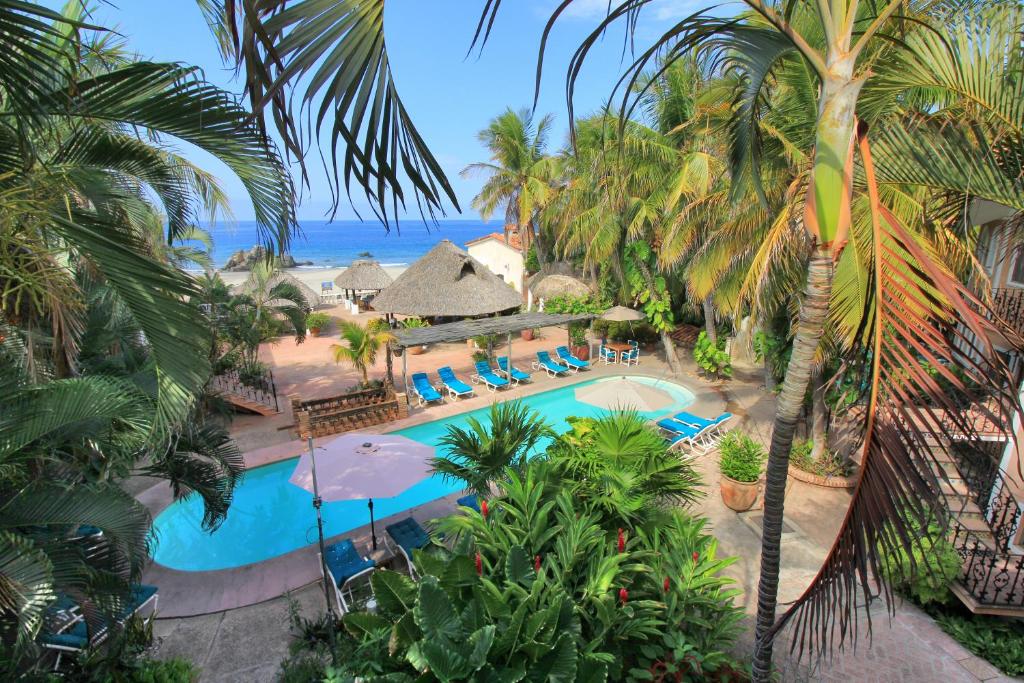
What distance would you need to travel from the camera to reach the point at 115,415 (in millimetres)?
3879

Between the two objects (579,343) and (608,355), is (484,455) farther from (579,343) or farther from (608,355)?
(579,343)

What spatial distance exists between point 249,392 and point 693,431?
38.3 feet

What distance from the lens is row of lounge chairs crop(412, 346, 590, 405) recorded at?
14266 millimetres

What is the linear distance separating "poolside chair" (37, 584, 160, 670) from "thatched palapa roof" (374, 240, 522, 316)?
1225cm

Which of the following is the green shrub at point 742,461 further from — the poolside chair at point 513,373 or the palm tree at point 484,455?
the poolside chair at point 513,373

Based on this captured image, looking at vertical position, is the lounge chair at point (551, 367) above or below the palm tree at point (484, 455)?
below

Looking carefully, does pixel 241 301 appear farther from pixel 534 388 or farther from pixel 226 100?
pixel 226 100

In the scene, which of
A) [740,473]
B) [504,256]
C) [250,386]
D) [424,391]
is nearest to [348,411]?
[424,391]

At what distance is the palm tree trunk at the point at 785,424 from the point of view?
273 centimetres

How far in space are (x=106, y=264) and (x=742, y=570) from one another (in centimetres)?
760

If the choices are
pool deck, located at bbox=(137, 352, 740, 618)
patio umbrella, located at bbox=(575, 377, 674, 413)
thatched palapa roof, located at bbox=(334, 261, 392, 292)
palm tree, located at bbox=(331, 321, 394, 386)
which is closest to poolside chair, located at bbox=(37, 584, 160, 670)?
pool deck, located at bbox=(137, 352, 740, 618)

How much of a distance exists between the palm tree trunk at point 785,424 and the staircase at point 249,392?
12633 millimetres

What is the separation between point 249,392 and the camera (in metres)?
14.1

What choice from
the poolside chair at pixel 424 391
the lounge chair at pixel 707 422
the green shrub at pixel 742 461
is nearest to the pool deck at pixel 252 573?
the poolside chair at pixel 424 391
